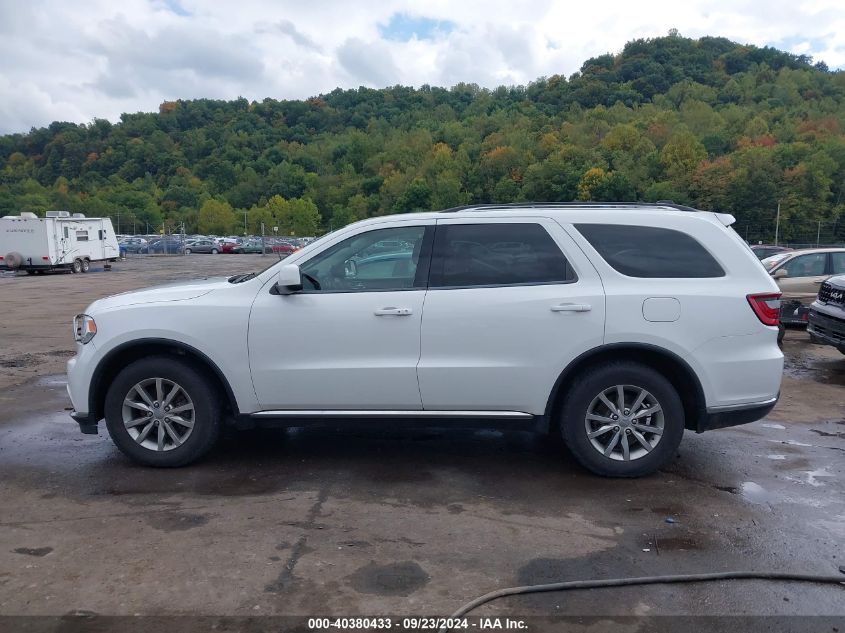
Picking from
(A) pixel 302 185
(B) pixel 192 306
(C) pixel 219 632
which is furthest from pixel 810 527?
(A) pixel 302 185

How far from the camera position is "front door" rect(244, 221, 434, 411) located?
5102 millimetres

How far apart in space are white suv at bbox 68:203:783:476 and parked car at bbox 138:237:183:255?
54.7m

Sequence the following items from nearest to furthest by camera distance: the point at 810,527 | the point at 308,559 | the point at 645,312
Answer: the point at 308,559, the point at 810,527, the point at 645,312

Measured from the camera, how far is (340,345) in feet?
16.8

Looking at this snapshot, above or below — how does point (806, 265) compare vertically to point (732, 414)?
above

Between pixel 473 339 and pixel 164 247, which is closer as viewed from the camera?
pixel 473 339

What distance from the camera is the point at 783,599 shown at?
3539mm

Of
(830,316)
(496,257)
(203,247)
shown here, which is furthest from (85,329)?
(203,247)

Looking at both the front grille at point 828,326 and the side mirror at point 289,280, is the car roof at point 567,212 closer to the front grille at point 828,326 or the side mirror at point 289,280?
the side mirror at point 289,280

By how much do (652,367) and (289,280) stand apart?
263 cm

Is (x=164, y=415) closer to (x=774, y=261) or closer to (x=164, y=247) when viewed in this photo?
(x=774, y=261)

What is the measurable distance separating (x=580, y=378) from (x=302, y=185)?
112 m

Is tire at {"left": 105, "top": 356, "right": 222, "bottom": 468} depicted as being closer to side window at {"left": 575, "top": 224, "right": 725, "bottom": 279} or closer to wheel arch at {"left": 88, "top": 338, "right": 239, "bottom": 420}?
wheel arch at {"left": 88, "top": 338, "right": 239, "bottom": 420}

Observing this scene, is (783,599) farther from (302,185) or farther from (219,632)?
(302,185)
